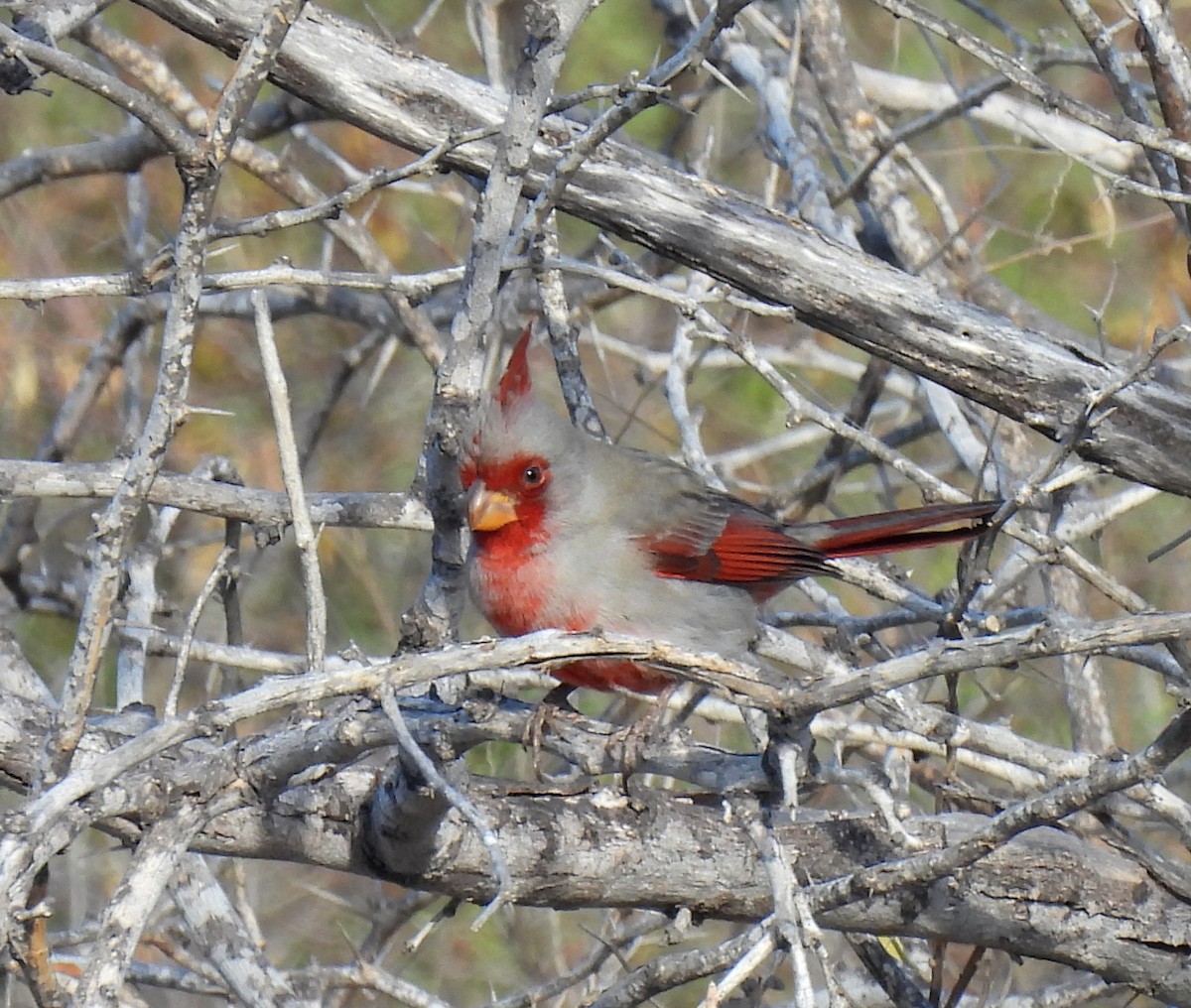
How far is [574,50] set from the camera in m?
7.57

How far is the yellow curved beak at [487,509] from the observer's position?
3471 millimetres

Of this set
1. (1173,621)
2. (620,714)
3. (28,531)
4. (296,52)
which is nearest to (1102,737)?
(620,714)

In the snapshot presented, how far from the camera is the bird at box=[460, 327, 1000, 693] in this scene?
11.4ft

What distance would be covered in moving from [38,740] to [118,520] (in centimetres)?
78

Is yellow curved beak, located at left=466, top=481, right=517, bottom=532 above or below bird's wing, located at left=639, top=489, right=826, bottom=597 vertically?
below

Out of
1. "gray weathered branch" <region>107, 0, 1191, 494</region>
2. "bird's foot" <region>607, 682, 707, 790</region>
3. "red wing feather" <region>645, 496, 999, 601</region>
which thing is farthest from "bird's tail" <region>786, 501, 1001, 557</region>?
"bird's foot" <region>607, 682, 707, 790</region>

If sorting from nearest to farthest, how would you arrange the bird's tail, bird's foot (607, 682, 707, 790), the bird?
bird's foot (607, 682, 707, 790) → the bird → the bird's tail

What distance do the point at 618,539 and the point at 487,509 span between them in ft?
1.33

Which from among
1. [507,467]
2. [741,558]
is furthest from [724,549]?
[507,467]

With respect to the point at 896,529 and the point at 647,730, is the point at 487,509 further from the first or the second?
the point at 896,529

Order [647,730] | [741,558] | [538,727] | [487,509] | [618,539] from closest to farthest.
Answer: [538,727] → [647,730] → [487,509] → [618,539] → [741,558]

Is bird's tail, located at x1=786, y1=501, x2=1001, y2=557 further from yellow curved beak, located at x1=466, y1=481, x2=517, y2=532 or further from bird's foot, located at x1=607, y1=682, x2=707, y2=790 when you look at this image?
yellow curved beak, located at x1=466, y1=481, x2=517, y2=532

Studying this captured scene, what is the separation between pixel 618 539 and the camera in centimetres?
376

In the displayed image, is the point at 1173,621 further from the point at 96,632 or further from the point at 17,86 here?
the point at 17,86
